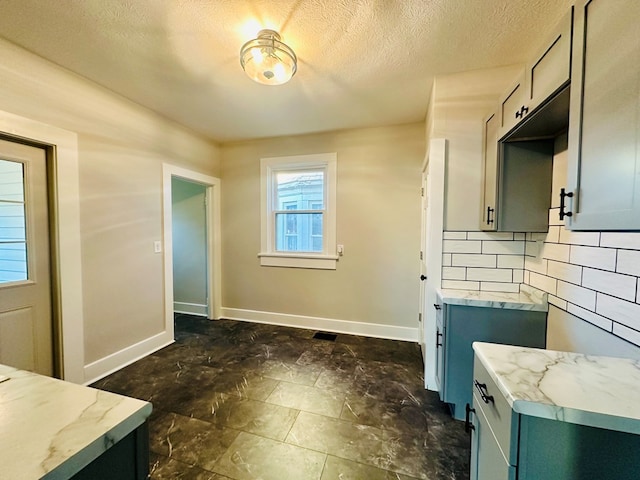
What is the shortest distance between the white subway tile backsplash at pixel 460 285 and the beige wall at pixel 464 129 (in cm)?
43

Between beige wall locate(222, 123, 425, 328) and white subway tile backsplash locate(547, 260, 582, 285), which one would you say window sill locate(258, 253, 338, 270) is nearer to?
beige wall locate(222, 123, 425, 328)

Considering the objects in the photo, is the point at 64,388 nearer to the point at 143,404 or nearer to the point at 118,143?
the point at 143,404

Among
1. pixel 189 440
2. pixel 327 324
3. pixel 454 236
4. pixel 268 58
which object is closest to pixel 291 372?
pixel 189 440

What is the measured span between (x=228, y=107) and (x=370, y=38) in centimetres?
160

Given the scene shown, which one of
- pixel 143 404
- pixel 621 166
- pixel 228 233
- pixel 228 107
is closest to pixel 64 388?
pixel 143 404

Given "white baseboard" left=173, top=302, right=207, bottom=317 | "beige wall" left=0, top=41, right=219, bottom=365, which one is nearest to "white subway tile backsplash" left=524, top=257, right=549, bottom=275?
"beige wall" left=0, top=41, right=219, bottom=365

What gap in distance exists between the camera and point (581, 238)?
140 centimetres

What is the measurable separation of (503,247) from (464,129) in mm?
967

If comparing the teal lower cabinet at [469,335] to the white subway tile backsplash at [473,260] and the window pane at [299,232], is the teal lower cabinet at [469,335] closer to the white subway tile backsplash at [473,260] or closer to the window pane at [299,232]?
the white subway tile backsplash at [473,260]

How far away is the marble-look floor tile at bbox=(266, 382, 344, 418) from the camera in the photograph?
1.95 meters

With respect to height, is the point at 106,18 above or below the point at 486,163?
above

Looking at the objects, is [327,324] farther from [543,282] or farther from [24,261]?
[24,261]

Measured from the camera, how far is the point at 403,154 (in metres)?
3.10

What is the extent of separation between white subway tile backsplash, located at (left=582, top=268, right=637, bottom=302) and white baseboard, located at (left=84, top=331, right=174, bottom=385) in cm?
354
